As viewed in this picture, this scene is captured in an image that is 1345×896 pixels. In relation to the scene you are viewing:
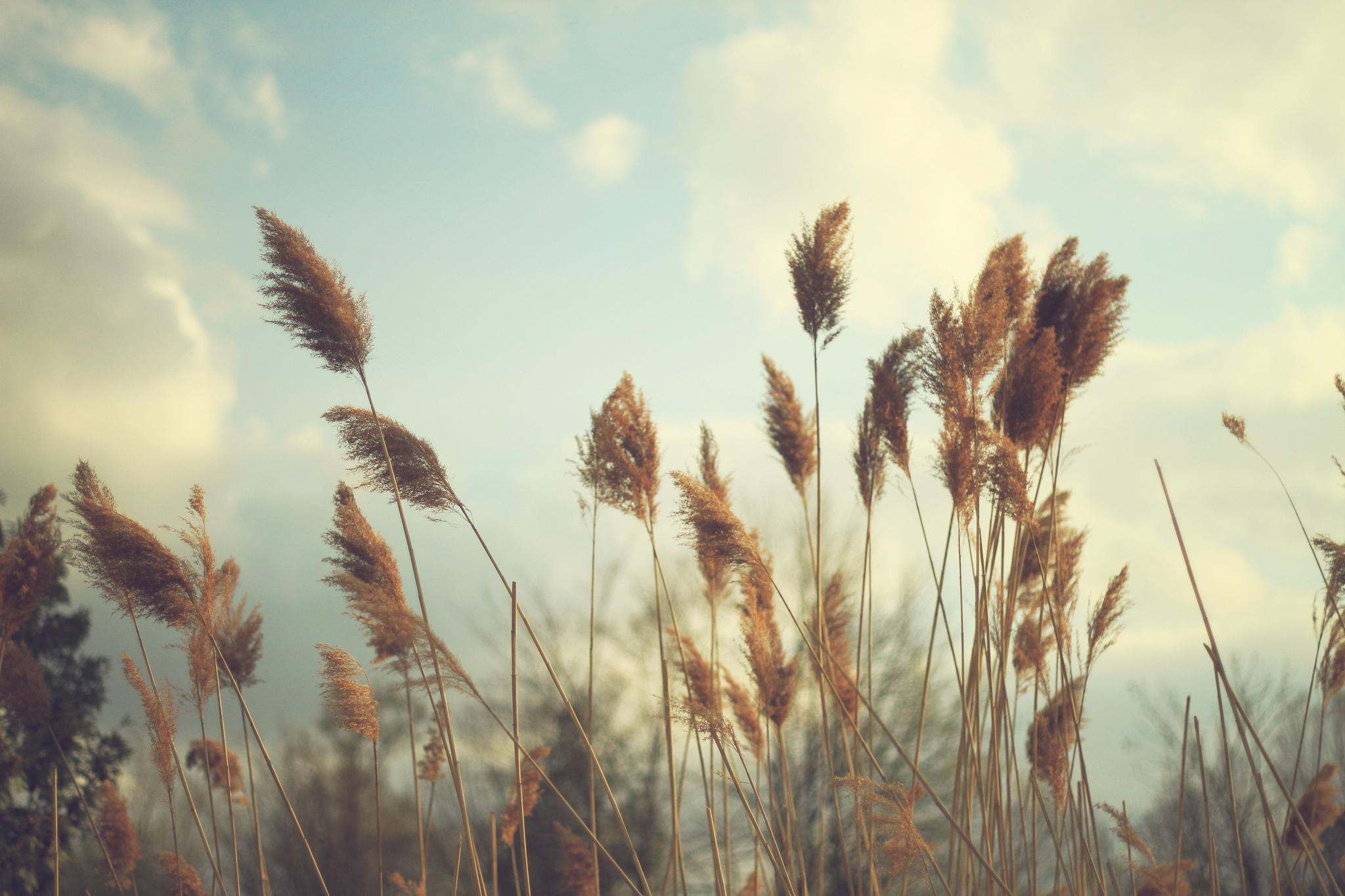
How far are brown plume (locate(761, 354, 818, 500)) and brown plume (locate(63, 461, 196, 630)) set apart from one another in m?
2.10

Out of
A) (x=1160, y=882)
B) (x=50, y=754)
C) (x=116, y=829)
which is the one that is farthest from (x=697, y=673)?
(x=50, y=754)

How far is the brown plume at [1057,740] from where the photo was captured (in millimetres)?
2816

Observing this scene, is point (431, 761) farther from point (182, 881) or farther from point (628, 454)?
point (628, 454)

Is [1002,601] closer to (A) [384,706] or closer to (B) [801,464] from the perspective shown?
(B) [801,464]

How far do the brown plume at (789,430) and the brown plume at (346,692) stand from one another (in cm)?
174

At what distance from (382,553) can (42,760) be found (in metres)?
8.71

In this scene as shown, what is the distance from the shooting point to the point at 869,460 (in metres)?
3.04

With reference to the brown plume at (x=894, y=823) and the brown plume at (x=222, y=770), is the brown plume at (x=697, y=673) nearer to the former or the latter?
the brown plume at (x=894, y=823)

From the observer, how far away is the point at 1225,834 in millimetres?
12234

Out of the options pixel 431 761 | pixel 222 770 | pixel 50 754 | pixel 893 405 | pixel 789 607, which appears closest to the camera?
pixel 789 607

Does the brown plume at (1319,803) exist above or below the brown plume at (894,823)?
below

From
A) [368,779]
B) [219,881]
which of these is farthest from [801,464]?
[368,779]

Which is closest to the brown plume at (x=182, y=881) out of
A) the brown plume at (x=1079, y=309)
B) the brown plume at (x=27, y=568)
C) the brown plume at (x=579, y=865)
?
the brown plume at (x=27, y=568)

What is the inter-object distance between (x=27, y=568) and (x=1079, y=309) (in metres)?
3.91
